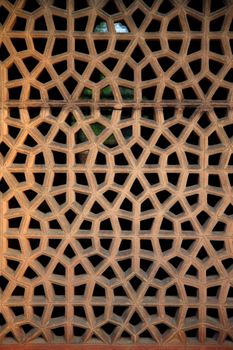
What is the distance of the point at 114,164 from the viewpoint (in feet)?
9.02

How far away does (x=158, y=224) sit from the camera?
9.14 ft

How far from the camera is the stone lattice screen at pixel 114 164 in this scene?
8.75 feet

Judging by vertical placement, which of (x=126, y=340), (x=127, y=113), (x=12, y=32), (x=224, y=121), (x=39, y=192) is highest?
(x=12, y=32)

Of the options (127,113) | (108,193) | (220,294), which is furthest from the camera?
(108,193)

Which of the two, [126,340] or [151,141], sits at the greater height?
[151,141]

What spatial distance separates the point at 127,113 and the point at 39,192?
99 cm

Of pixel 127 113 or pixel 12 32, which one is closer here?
pixel 12 32

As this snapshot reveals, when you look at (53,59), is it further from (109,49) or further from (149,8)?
(149,8)

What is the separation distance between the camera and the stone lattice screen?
267cm

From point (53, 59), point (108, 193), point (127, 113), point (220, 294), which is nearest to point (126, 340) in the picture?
point (220, 294)

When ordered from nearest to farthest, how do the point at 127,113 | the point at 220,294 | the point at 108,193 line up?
the point at 220,294 < the point at 127,113 < the point at 108,193

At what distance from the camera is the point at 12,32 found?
2.67 metres

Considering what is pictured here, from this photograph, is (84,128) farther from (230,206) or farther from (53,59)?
(230,206)

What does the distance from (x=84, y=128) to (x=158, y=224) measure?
93 cm
